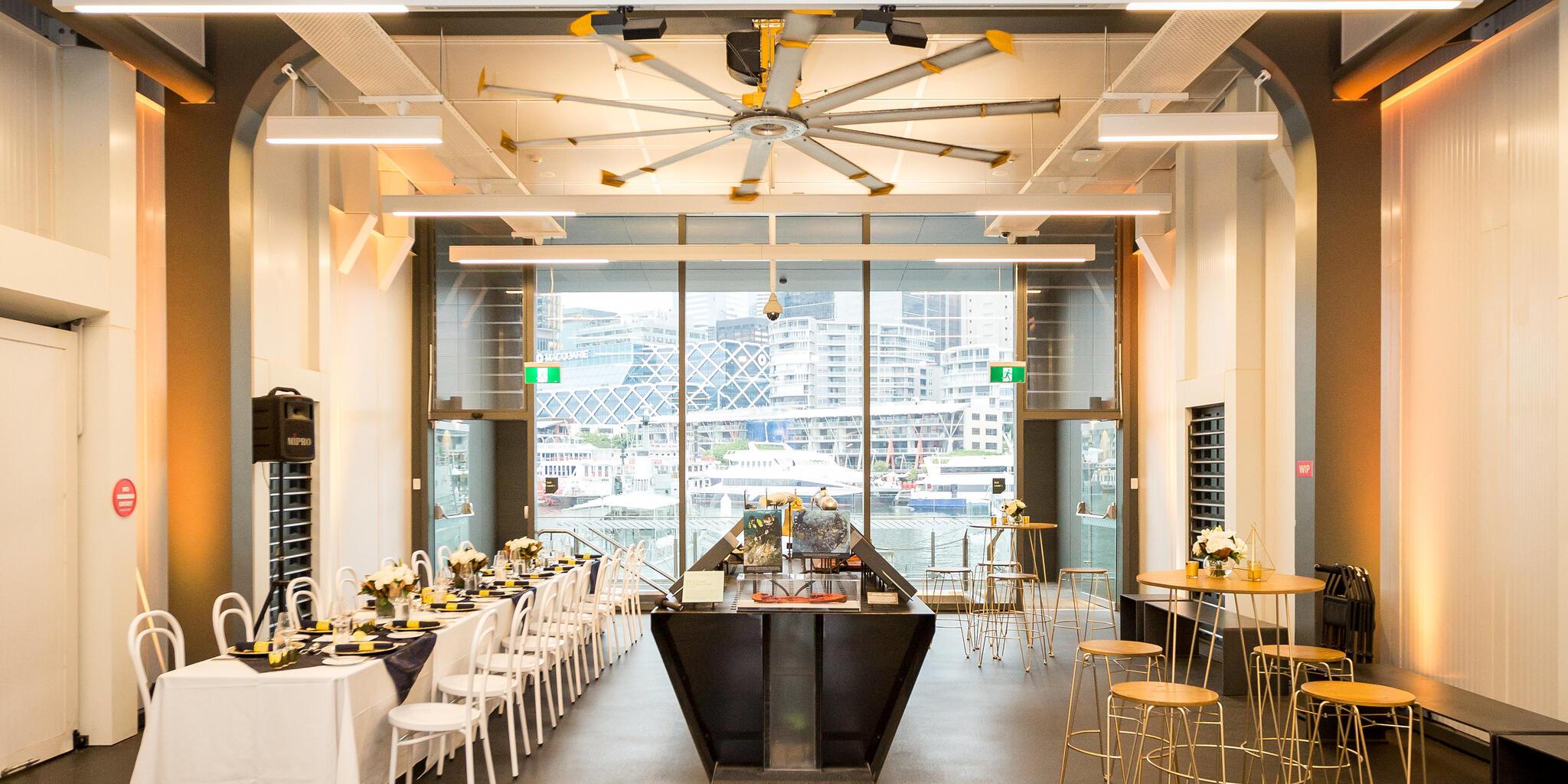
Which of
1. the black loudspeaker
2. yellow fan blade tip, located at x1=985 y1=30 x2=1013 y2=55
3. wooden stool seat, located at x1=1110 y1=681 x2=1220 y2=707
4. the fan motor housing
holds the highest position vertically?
yellow fan blade tip, located at x1=985 y1=30 x2=1013 y2=55

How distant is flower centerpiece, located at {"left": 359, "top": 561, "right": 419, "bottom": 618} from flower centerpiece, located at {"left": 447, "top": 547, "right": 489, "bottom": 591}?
4.90 ft

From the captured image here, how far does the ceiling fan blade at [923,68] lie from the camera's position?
468cm

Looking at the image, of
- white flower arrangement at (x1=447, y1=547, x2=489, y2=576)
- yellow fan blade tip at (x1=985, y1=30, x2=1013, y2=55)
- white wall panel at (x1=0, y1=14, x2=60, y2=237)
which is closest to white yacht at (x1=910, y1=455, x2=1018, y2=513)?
white flower arrangement at (x1=447, y1=547, x2=489, y2=576)

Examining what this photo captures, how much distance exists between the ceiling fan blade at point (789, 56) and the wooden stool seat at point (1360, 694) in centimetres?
359

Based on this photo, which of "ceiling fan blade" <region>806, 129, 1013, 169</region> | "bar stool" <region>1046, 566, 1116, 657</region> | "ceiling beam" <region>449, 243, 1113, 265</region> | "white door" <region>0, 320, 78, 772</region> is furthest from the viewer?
"ceiling beam" <region>449, 243, 1113, 265</region>

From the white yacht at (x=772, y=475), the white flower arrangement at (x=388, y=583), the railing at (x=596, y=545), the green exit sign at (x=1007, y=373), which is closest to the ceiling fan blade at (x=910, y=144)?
the white flower arrangement at (x=388, y=583)

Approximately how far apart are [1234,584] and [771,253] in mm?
5976

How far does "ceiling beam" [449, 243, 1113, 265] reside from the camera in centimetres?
980

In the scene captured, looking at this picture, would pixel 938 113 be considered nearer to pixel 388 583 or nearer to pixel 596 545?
pixel 388 583

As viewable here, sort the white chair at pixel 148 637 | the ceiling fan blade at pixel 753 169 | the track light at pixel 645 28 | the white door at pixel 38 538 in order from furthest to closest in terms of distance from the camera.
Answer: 1. the ceiling fan blade at pixel 753 169
2. the white door at pixel 38 538
3. the white chair at pixel 148 637
4. the track light at pixel 645 28

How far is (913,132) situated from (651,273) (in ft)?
13.3

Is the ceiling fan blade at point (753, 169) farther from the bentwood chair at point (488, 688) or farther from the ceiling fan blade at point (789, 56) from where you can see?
the bentwood chair at point (488, 688)

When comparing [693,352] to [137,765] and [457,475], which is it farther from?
[137,765]

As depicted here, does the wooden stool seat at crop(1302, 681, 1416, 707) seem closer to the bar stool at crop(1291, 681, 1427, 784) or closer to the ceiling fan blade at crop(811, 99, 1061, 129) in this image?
the bar stool at crop(1291, 681, 1427, 784)
